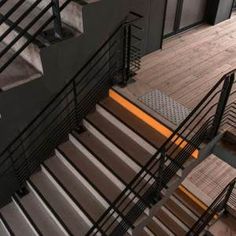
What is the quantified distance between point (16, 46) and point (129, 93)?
153cm

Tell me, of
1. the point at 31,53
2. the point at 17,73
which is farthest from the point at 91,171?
the point at 31,53

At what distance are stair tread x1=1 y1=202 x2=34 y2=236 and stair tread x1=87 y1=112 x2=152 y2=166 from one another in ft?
4.87

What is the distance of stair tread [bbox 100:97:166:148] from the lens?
3.82m

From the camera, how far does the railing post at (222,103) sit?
314 centimetres

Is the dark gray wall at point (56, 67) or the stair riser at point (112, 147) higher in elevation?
the dark gray wall at point (56, 67)

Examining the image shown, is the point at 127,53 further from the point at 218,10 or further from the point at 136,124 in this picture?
the point at 218,10

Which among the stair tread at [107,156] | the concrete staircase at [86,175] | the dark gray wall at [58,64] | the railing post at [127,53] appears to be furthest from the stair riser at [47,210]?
the railing post at [127,53]

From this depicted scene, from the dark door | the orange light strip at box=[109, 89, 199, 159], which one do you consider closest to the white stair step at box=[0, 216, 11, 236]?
the orange light strip at box=[109, 89, 199, 159]

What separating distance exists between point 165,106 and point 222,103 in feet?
2.91

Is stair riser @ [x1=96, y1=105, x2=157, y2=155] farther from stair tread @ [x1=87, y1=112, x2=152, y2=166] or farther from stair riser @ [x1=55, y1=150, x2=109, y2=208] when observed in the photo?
stair riser @ [x1=55, y1=150, x2=109, y2=208]

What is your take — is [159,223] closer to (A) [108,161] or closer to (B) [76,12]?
(A) [108,161]

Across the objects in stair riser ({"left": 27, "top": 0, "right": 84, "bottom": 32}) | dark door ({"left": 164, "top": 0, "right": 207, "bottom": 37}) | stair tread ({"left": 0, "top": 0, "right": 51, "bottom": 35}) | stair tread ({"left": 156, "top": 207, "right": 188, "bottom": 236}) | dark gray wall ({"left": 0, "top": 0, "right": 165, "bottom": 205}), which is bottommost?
stair tread ({"left": 156, "top": 207, "right": 188, "bottom": 236})

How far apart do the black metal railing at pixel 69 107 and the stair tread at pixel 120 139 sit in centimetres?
22

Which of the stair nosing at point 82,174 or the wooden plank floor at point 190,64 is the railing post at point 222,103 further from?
the stair nosing at point 82,174
